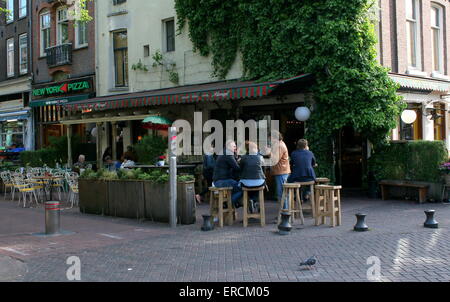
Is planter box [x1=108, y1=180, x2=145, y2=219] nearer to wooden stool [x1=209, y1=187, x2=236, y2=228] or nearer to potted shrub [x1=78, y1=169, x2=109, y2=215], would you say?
potted shrub [x1=78, y1=169, x2=109, y2=215]

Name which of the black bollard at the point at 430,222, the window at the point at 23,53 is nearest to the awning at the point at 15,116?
the window at the point at 23,53

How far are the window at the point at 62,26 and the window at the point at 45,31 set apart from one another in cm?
93

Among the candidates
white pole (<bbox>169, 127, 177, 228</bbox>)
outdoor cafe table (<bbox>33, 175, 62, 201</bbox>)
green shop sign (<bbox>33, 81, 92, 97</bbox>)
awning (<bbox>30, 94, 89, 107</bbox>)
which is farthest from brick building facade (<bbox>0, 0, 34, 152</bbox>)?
white pole (<bbox>169, 127, 177, 228</bbox>)

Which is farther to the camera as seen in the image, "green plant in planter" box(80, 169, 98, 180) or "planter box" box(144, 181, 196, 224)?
"green plant in planter" box(80, 169, 98, 180)

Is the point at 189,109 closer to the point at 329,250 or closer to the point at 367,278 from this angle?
the point at 329,250

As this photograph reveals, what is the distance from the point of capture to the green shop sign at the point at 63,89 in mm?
→ 21534

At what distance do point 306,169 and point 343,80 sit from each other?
12.0ft

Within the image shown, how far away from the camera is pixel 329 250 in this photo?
23.9 ft

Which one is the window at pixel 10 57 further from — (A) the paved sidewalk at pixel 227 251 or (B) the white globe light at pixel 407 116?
(B) the white globe light at pixel 407 116

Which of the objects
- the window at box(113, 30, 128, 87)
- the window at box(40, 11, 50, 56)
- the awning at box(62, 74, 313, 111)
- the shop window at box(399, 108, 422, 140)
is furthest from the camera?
the window at box(40, 11, 50, 56)

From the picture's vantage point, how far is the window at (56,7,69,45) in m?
22.8

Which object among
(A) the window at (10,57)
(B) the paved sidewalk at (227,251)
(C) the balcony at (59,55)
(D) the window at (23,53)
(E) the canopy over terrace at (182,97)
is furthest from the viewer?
(A) the window at (10,57)

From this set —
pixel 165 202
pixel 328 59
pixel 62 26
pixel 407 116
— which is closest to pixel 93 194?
pixel 165 202

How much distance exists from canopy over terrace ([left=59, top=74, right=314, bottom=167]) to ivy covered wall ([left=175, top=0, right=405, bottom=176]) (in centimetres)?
64
